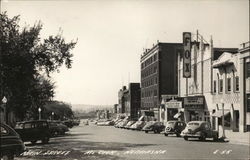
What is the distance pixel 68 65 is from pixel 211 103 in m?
21.8

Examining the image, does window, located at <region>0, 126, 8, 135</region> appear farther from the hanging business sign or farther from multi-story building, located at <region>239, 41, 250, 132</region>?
the hanging business sign

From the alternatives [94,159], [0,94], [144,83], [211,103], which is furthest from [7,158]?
[144,83]

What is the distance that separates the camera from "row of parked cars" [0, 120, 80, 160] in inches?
568

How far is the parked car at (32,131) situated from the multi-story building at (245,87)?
1929 centimetres

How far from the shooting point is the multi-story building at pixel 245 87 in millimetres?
39781

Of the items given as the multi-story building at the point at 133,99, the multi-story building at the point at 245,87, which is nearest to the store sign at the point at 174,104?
the multi-story building at the point at 245,87

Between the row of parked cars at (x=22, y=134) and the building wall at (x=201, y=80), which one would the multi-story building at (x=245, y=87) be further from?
the row of parked cars at (x=22, y=134)

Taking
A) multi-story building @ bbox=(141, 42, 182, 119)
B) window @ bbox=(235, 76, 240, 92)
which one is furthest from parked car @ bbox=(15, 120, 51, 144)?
multi-story building @ bbox=(141, 42, 182, 119)

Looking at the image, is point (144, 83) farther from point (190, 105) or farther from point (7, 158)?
point (7, 158)

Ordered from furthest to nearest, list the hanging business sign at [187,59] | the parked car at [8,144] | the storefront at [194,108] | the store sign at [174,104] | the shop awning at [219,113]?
the store sign at [174,104]
the hanging business sign at [187,59]
the storefront at [194,108]
the shop awning at [219,113]
the parked car at [8,144]

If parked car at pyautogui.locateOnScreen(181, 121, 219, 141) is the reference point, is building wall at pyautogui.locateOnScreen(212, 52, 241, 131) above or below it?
above

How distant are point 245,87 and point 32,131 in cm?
2089

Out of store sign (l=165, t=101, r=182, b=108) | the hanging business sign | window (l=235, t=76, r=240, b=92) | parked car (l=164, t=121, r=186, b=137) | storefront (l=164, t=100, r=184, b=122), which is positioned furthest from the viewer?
storefront (l=164, t=100, r=184, b=122)

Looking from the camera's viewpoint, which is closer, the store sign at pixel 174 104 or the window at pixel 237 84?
the window at pixel 237 84
